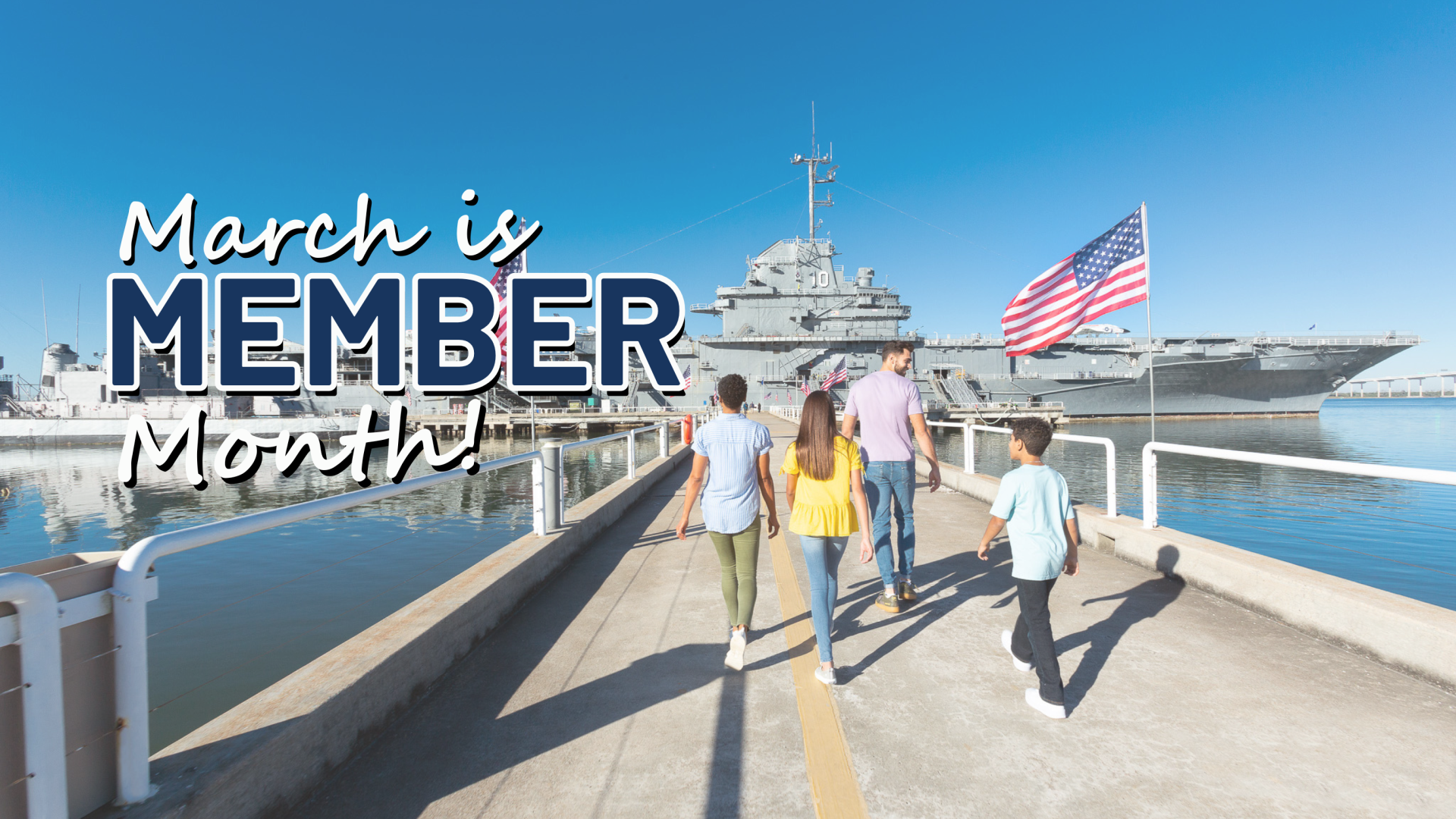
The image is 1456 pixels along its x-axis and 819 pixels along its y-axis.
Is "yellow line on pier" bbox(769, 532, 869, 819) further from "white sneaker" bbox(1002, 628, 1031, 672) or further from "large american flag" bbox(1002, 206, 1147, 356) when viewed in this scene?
"large american flag" bbox(1002, 206, 1147, 356)

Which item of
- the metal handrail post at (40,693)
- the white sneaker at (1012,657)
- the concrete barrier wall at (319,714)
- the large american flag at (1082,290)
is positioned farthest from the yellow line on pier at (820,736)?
the large american flag at (1082,290)

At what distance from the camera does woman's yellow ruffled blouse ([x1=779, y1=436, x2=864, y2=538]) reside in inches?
143

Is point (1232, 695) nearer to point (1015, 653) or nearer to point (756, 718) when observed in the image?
point (1015, 653)

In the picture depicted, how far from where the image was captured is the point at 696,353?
61.6m

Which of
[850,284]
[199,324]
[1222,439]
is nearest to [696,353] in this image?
[850,284]

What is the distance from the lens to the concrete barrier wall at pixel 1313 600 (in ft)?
11.5

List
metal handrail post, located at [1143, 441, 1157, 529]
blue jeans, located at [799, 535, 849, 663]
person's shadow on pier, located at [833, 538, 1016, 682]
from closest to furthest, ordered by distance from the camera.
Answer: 1. blue jeans, located at [799, 535, 849, 663]
2. person's shadow on pier, located at [833, 538, 1016, 682]
3. metal handrail post, located at [1143, 441, 1157, 529]

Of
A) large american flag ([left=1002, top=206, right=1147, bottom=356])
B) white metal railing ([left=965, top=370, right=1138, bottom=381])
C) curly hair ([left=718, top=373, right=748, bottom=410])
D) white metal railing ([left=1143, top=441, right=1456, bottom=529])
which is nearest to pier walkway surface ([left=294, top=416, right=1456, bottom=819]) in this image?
white metal railing ([left=1143, top=441, right=1456, bottom=529])

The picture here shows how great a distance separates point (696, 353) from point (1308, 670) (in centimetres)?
5875

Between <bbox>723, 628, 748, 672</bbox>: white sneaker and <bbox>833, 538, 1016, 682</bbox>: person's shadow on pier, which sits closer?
<bbox>723, 628, 748, 672</bbox>: white sneaker

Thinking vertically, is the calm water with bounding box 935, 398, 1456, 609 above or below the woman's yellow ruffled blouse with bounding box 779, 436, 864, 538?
below

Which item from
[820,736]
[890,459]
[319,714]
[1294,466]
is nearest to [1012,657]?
[820,736]

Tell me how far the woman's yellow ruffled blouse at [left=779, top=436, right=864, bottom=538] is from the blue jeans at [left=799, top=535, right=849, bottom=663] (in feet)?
0.23

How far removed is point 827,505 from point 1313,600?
346 centimetres
